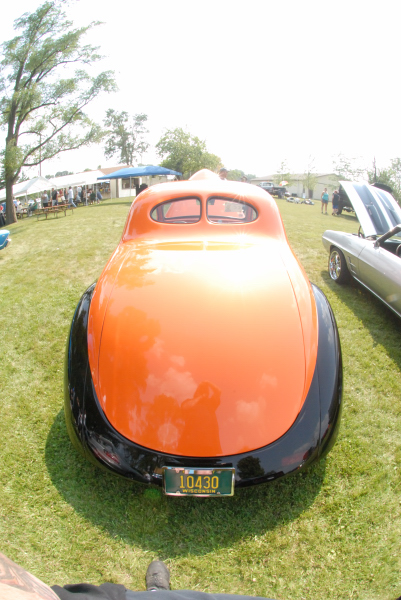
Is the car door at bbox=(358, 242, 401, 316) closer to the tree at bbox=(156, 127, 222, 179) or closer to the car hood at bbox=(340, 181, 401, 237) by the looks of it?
the car hood at bbox=(340, 181, 401, 237)

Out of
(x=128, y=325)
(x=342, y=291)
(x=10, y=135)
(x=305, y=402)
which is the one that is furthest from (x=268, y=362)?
(x=10, y=135)

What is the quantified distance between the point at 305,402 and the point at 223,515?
0.84 m

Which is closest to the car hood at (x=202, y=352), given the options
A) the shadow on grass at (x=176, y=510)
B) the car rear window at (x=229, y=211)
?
the shadow on grass at (x=176, y=510)

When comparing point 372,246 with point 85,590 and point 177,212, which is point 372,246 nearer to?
point 177,212

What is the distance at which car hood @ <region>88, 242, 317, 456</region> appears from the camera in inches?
79.4

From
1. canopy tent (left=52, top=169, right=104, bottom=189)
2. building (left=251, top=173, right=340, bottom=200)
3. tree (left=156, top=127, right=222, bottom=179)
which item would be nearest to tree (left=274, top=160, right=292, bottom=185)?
building (left=251, top=173, right=340, bottom=200)

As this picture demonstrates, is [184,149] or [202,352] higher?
[184,149]

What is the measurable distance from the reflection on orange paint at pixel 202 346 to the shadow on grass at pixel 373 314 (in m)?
1.81

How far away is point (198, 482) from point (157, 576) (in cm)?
48

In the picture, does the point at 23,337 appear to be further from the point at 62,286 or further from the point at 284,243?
the point at 284,243

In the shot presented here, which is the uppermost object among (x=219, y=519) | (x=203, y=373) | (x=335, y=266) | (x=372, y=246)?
(x=372, y=246)

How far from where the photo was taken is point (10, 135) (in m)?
16.4

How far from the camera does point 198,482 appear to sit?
76.7 inches

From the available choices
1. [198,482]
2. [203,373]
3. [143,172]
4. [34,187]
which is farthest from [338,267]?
[34,187]
